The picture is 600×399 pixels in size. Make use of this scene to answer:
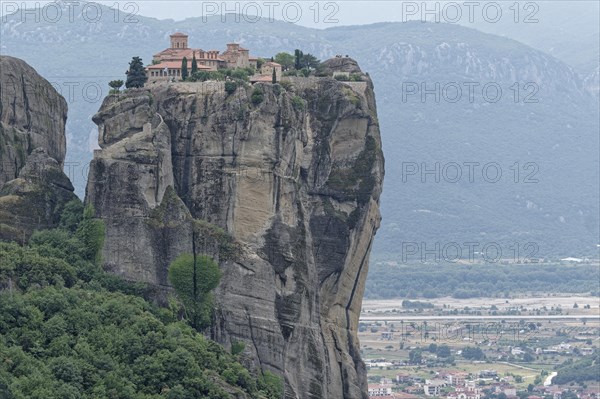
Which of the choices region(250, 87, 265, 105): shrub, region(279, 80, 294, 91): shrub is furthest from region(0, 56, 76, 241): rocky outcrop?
region(279, 80, 294, 91): shrub

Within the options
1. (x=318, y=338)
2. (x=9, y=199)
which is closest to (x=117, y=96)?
(x=9, y=199)

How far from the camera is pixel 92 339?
81.0m

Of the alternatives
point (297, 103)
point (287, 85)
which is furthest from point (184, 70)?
point (297, 103)

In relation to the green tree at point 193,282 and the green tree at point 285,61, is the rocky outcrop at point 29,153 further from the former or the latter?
the green tree at point 285,61

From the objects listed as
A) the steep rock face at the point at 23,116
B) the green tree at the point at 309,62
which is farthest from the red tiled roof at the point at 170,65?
the green tree at the point at 309,62

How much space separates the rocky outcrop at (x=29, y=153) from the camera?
88500mm

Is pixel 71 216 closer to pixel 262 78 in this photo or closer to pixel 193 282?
pixel 193 282

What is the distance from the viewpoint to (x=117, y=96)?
90.2m

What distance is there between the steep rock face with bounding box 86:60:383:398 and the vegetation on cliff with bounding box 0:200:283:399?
138cm

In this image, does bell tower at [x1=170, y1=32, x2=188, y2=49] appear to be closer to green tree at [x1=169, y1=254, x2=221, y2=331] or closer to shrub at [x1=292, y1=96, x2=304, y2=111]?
shrub at [x1=292, y1=96, x2=304, y2=111]

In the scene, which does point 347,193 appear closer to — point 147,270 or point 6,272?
point 147,270

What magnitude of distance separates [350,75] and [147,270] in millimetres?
15116

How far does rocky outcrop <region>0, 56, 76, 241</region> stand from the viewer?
290 ft

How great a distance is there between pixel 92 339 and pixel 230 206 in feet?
29.7
